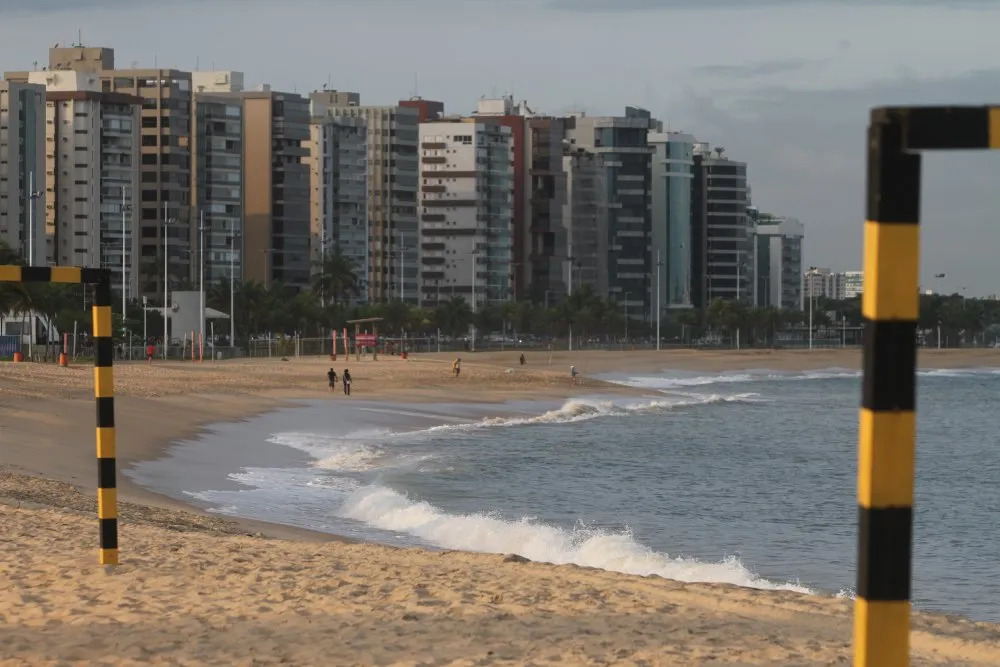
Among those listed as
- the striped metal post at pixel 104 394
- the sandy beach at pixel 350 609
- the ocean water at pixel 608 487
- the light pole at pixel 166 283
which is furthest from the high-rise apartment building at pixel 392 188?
the striped metal post at pixel 104 394

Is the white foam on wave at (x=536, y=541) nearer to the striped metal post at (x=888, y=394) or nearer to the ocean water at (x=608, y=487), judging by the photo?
the ocean water at (x=608, y=487)

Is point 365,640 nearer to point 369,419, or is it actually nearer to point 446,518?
point 446,518

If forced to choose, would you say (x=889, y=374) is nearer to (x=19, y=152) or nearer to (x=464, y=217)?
(x=19, y=152)

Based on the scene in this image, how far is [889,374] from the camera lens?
322cm

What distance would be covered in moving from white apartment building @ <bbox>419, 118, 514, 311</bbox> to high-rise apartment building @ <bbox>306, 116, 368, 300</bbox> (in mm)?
14457

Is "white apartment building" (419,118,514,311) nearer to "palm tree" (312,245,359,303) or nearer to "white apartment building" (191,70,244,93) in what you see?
"white apartment building" (191,70,244,93)

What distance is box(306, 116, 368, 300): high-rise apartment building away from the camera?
181 metres

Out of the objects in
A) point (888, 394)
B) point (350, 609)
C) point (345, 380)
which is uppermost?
point (888, 394)

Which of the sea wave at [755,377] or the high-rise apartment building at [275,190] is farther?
the high-rise apartment building at [275,190]

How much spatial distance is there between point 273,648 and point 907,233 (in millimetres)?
5868

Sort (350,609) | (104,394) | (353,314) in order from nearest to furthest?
(350,609) → (104,394) → (353,314)

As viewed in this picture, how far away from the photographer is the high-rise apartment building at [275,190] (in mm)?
167500

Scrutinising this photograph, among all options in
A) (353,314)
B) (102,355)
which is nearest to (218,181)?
(353,314)

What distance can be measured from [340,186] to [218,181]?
2143cm
